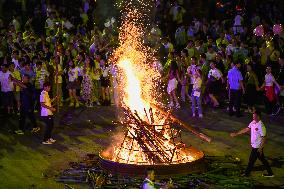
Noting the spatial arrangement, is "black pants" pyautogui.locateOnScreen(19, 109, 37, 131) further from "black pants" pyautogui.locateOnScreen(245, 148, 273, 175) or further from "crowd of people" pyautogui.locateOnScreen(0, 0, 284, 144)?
"black pants" pyautogui.locateOnScreen(245, 148, 273, 175)

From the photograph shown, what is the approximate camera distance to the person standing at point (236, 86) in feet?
62.4

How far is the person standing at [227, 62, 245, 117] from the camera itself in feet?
62.4

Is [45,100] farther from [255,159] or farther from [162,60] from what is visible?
[162,60]

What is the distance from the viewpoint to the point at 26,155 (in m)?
14.7

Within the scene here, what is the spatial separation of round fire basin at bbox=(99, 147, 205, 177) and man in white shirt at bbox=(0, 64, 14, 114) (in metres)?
7.16

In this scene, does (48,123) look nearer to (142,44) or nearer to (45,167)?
(45,167)

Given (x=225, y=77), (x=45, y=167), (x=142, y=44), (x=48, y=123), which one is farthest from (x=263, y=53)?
(x=45, y=167)

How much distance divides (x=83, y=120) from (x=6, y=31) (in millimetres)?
9159

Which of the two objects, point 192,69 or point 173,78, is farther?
point 173,78

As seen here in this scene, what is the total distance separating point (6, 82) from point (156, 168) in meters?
8.47

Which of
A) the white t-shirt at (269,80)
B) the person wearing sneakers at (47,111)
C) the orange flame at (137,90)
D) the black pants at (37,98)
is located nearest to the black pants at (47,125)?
the person wearing sneakers at (47,111)

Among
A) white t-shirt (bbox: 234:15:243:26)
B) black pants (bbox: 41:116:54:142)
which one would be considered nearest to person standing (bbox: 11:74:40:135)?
black pants (bbox: 41:116:54:142)

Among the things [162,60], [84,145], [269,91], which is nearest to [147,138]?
[84,145]

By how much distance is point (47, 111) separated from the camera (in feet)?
51.5
